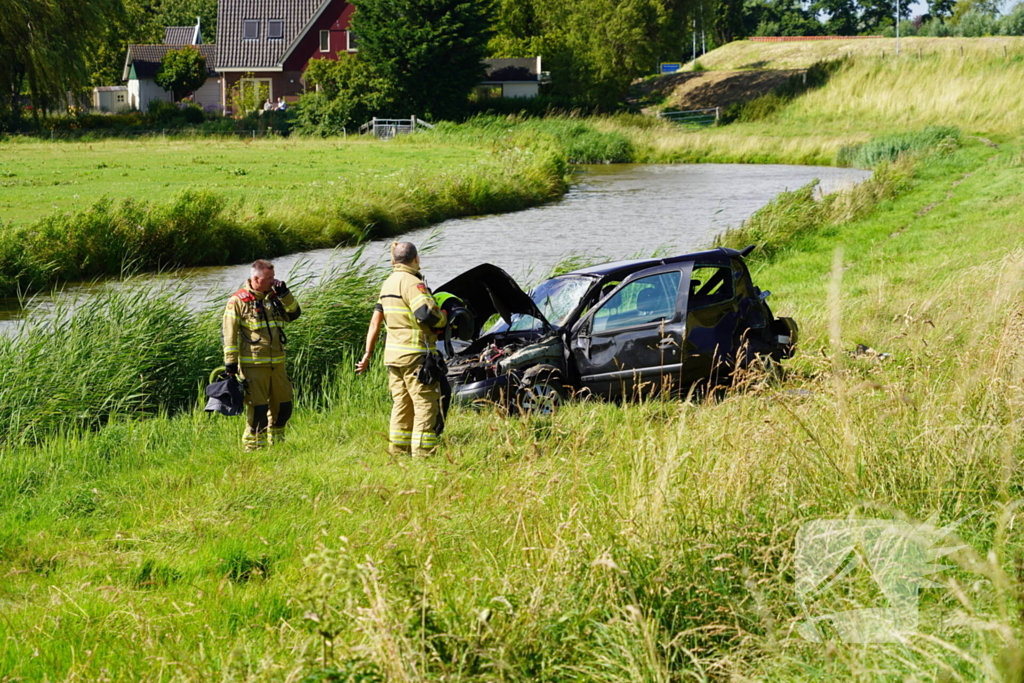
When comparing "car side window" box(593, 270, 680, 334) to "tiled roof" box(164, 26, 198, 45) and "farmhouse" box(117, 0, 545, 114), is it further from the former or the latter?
"tiled roof" box(164, 26, 198, 45)

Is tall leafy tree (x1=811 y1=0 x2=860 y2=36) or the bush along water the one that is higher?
tall leafy tree (x1=811 y1=0 x2=860 y2=36)

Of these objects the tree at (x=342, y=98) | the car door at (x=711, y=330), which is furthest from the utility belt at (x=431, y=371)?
the tree at (x=342, y=98)

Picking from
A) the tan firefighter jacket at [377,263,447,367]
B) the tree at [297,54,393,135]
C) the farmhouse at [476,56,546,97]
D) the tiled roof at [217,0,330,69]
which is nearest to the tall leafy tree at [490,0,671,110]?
the farmhouse at [476,56,546,97]

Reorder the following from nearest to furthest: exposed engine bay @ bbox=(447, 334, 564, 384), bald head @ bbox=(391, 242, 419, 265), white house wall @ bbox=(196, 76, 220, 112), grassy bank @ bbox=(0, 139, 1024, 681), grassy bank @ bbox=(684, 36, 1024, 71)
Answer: grassy bank @ bbox=(0, 139, 1024, 681), bald head @ bbox=(391, 242, 419, 265), exposed engine bay @ bbox=(447, 334, 564, 384), white house wall @ bbox=(196, 76, 220, 112), grassy bank @ bbox=(684, 36, 1024, 71)

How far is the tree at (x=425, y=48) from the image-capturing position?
5800 cm

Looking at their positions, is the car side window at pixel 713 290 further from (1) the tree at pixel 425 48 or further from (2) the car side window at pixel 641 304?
(1) the tree at pixel 425 48

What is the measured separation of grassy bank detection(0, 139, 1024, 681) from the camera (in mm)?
3936

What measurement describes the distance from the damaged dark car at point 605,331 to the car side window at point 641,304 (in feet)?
0.03

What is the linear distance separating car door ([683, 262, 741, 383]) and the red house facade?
64.4 meters

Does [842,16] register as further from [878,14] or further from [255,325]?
[255,325]

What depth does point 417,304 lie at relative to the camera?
8070 millimetres

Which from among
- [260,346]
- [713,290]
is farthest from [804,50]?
[260,346]

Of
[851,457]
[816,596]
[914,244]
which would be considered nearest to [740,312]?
[851,457]

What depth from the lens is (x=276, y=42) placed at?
73.5 meters
